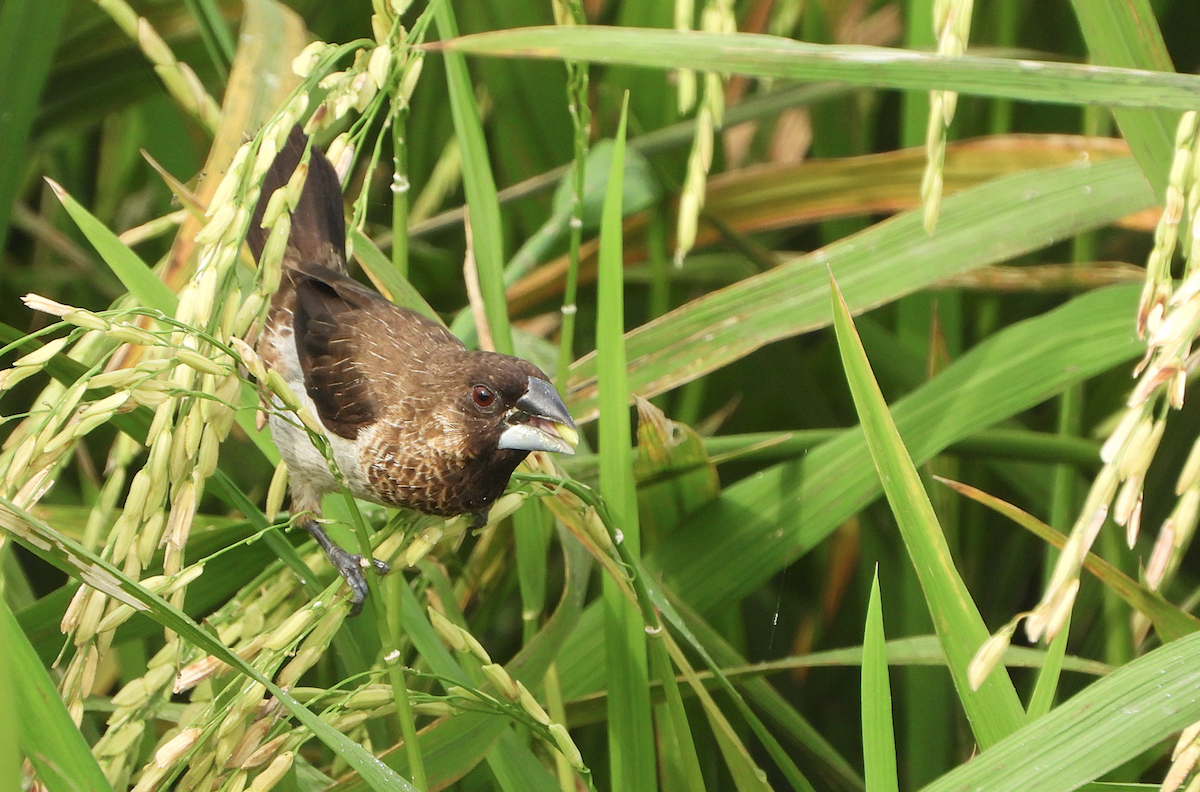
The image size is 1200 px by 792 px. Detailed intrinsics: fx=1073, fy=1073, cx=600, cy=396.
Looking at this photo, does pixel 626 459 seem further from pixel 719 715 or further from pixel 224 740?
pixel 224 740

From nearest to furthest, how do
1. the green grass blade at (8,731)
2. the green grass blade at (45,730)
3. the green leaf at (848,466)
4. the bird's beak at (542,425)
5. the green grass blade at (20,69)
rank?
1. the green grass blade at (8,731)
2. the green grass blade at (45,730)
3. the bird's beak at (542,425)
4. the green leaf at (848,466)
5. the green grass blade at (20,69)

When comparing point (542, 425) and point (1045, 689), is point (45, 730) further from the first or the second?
point (1045, 689)

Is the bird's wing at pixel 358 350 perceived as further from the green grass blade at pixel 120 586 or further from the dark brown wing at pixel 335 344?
the green grass blade at pixel 120 586

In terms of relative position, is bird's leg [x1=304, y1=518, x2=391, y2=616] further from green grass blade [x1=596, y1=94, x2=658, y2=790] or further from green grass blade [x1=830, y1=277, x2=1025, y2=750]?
green grass blade [x1=830, y1=277, x2=1025, y2=750]

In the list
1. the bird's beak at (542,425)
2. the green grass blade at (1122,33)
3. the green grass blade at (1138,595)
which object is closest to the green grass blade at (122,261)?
the bird's beak at (542,425)

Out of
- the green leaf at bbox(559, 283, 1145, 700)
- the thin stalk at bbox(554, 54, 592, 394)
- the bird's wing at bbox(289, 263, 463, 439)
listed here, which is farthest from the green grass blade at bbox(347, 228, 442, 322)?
the green leaf at bbox(559, 283, 1145, 700)

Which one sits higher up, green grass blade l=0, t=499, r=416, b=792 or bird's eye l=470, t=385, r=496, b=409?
bird's eye l=470, t=385, r=496, b=409

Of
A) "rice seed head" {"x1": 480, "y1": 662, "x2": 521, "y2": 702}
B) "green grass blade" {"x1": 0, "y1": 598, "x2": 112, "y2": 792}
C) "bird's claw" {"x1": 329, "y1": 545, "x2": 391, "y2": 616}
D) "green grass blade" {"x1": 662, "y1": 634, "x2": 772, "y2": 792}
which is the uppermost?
"green grass blade" {"x1": 0, "y1": 598, "x2": 112, "y2": 792}
